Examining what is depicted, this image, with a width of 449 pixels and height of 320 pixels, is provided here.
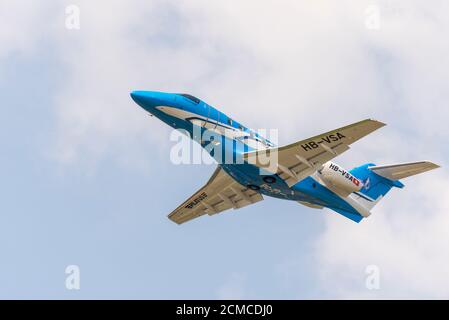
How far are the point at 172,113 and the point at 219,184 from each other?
5.98 meters

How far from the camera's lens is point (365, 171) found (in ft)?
145

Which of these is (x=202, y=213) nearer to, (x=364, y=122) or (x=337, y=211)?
(x=337, y=211)

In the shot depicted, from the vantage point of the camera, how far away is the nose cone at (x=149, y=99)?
127 feet

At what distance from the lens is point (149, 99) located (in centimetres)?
3878

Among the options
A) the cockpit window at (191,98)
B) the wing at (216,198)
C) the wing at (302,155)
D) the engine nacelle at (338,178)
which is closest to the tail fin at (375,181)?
the engine nacelle at (338,178)

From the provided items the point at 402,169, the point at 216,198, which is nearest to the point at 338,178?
the point at 402,169

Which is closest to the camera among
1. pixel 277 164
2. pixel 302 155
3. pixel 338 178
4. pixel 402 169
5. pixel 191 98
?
pixel 302 155

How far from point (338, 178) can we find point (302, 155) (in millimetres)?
3833

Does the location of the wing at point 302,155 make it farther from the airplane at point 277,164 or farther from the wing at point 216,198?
the wing at point 216,198

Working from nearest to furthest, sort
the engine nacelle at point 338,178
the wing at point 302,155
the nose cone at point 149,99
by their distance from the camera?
the wing at point 302,155 < the nose cone at point 149,99 < the engine nacelle at point 338,178

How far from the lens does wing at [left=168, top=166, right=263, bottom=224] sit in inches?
1713

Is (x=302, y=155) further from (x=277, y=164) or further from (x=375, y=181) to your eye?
(x=375, y=181)

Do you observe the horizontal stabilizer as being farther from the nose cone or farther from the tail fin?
the nose cone

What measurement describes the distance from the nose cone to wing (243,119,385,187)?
4732mm
